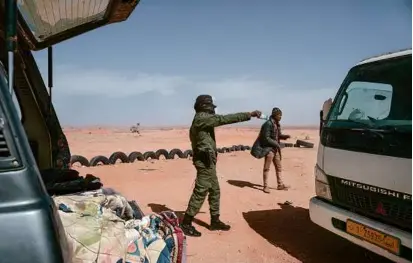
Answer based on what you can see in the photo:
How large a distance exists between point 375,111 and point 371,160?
75cm

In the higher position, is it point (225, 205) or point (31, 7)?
point (31, 7)

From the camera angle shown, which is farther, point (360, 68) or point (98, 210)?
point (360, 68)

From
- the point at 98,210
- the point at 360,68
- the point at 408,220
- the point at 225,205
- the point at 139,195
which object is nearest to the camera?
the point at 98,210

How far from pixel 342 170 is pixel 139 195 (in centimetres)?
476

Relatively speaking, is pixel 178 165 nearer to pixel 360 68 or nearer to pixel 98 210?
pixel 360 68

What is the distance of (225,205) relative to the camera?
285 inches

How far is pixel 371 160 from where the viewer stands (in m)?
3.74

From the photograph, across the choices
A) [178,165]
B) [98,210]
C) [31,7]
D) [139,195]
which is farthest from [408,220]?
[178,165]

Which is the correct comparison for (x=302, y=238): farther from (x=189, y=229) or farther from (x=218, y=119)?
(x=218, y=119)

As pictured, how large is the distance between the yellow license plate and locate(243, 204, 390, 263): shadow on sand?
0.82 metres

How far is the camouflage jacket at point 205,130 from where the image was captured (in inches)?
207

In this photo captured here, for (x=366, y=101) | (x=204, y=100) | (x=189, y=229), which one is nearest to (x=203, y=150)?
(x=204, y=100)

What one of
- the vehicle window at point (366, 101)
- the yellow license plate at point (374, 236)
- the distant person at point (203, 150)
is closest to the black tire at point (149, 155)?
the distant person at point (203, 150)

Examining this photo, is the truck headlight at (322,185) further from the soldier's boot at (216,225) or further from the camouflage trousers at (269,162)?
the camouflage trousers at (269,162)
